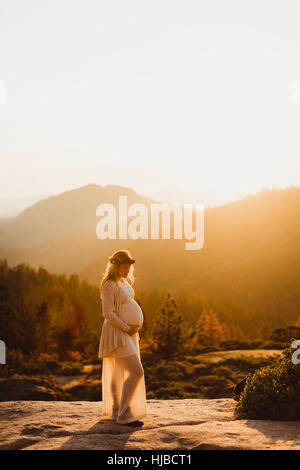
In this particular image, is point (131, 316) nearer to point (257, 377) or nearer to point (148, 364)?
point (257, 377)

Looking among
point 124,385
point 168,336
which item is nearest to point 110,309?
point 124,385

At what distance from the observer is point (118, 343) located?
8000 mm

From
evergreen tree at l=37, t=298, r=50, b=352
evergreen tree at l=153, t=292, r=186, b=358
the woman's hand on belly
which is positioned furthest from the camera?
evergreen tree at l=37, t=298, r=50, b=352

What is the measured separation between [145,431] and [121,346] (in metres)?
1.33

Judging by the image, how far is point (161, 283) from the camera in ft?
642

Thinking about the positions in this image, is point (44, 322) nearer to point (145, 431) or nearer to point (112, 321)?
point (112, 321)

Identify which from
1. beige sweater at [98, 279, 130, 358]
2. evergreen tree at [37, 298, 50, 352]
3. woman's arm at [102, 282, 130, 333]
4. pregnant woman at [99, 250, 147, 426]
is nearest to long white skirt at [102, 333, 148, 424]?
pregnant woman at [99, 250, 147, 426]

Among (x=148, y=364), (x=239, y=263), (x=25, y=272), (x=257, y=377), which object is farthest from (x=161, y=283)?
(x=257, y=377)

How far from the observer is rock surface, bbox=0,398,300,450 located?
6637 mm

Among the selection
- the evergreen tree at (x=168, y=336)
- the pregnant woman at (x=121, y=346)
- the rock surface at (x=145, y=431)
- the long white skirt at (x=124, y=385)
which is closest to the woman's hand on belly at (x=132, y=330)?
the pregnant woman at (x=121, y=346)

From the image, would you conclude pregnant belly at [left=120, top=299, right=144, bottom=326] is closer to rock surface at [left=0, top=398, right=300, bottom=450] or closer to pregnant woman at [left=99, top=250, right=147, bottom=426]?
pregnant woman at [left=99, top=250, right=147, bottom=426]
